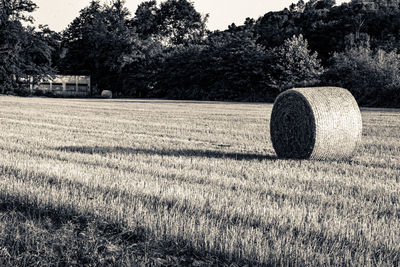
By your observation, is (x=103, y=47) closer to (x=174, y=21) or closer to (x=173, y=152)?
(x=174, y=21)

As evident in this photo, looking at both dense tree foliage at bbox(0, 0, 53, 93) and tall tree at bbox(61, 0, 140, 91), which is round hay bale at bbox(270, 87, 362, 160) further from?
tall tree at bbox(61, 0, 140, 91)

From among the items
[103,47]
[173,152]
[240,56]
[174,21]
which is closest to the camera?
[173,152]

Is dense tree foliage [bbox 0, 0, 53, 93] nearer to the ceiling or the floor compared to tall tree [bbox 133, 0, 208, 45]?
nearer to the floor

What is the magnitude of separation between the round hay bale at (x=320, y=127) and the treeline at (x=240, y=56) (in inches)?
1315

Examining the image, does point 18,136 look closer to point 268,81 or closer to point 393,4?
point 268,81

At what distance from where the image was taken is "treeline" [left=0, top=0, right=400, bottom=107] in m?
49.1

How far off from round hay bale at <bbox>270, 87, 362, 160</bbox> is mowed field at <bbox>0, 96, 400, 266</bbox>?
440 millimetres

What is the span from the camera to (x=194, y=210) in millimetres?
5273

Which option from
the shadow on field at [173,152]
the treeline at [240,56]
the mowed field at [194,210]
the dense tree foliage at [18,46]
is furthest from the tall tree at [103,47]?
the mowed field at [194,210]

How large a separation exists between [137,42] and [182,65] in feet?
40.1

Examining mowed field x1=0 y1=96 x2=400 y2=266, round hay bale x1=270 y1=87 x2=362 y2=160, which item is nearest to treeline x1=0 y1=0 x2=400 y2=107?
round hay bale x1=270 y1=87 x2=362 y2=160

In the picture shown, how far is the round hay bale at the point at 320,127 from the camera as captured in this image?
1012 cm

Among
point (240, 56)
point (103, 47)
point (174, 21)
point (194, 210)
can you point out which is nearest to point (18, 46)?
point (103, 47)

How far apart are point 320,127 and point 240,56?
56.0 metres
